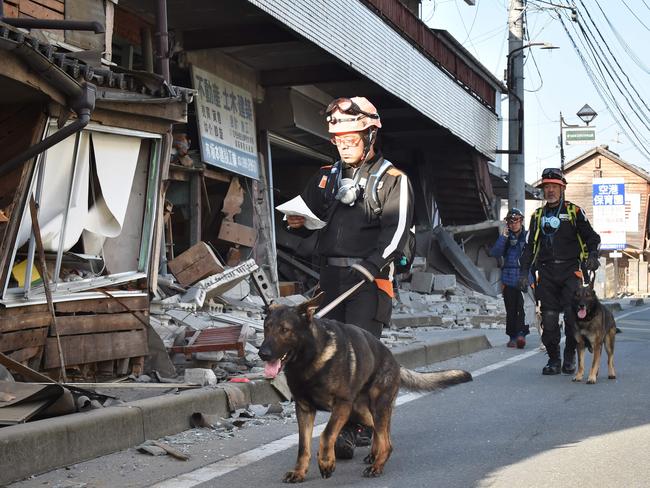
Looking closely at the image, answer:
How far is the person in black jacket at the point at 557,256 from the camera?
10.7 metres

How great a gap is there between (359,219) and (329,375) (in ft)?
4.34

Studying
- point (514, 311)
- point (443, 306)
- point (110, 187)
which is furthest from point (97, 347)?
point (443, 306)

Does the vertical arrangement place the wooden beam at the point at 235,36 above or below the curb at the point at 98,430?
above

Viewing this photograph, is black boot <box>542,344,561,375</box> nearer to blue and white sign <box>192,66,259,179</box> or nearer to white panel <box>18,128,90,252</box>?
white panel <box>18,128,90,252</box>

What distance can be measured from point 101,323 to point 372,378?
4.11 metres

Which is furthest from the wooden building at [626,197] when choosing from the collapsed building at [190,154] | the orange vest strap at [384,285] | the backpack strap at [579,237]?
the orange vest strap at [384,285]

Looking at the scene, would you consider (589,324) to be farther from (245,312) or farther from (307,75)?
(307,75)

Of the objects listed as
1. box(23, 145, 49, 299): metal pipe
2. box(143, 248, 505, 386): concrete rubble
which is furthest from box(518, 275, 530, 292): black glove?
box(23, 145, 49, 299): metal pipe

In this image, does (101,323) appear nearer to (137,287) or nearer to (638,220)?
(137,287)

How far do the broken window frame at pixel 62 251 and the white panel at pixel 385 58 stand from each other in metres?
3.46

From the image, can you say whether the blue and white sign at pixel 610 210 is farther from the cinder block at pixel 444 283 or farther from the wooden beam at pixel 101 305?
the wooden beam at pixel 101 305

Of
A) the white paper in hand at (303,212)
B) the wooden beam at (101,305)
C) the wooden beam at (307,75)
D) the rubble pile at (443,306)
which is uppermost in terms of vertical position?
the wooden beam at (307,75)

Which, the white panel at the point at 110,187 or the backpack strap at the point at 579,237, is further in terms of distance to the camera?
the backpack strap at the point at 579,237

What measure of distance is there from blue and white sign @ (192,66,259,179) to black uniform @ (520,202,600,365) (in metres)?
6.11
